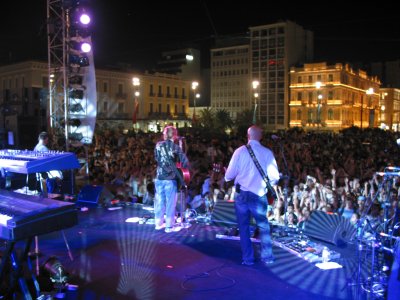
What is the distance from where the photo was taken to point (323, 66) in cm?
5978

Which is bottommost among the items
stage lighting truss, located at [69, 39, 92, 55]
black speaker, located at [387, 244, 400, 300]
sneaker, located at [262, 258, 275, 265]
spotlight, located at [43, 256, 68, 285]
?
sneaker, located at [262, 258, 275, 265]

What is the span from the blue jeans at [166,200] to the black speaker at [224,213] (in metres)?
0.74

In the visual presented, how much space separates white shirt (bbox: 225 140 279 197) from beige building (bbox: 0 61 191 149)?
23.0m

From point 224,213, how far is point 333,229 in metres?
1.72

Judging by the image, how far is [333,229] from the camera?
5648mm

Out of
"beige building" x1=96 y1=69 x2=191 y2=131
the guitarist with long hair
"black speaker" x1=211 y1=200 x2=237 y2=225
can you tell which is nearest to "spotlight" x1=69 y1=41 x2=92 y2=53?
the guitarist with long hair

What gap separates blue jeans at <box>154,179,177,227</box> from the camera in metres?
6.23

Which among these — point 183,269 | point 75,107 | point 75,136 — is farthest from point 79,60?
point 183,269

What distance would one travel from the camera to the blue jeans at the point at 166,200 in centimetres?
623

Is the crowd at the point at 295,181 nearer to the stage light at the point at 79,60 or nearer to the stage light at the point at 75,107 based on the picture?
the stage light at the point at 75,107

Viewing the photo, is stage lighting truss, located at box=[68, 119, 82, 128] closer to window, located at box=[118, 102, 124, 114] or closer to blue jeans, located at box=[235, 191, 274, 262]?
blue jeans, located at box=[235, 191, 274, 262]

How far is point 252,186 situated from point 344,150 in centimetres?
891

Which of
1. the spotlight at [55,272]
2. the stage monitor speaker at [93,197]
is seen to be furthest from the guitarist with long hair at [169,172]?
the stage monitor speaker at [93,197]

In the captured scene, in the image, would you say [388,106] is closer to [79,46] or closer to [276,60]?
[276,60]
